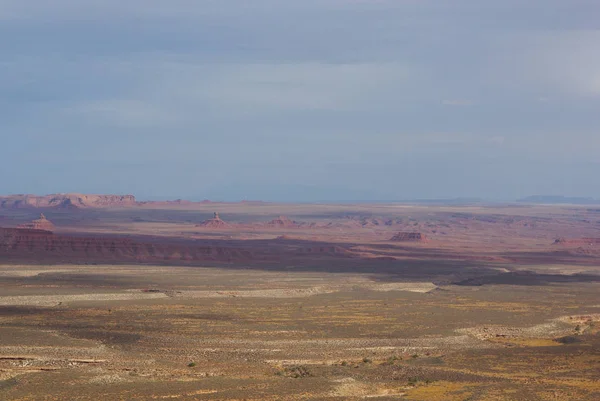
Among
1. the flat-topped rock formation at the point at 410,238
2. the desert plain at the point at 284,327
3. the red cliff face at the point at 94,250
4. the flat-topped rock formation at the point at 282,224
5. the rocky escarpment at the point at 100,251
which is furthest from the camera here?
the flat-topped rock formation at the point at 282,224

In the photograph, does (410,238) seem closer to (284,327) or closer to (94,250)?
(94,250)

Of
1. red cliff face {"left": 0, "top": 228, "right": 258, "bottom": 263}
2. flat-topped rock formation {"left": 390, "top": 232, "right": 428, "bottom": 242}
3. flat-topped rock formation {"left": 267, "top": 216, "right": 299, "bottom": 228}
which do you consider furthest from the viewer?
flat-topped rock formation {"left": 267, "top": 216, "right": 299, "bottom": 228}

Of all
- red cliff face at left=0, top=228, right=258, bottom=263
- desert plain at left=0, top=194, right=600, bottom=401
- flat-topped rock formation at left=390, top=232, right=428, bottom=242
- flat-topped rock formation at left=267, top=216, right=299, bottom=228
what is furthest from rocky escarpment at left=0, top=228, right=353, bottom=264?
flat-topped rock formation at left=267, top=216, right=299, bottom=228

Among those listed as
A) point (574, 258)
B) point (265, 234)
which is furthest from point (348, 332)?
point (265, 234)

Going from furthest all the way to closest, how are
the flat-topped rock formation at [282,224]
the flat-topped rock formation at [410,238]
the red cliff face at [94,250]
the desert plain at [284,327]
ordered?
the flat-topped rock formation at [282,224] < the flat-topped rock formation at [410,238] < the red cliff face at [94,250] < the desert plain at [284,327]

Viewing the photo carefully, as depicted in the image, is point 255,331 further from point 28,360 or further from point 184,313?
point 28,360

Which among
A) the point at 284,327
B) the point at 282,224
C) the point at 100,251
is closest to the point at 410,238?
the point at 282,224

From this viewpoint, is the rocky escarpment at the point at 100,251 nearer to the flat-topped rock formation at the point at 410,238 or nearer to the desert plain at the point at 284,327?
the desert plain at the point at 284,327

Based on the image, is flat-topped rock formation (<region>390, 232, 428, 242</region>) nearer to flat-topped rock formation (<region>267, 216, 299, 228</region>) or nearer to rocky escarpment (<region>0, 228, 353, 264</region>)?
rocky escarpment (<region>0, 228, 353, 264</region>)

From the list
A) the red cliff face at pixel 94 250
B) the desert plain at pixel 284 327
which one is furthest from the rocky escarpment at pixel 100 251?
the desert plain at pixel 284 327

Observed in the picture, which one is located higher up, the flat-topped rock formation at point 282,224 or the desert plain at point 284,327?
the flat-topped rock formation at point 282,224
